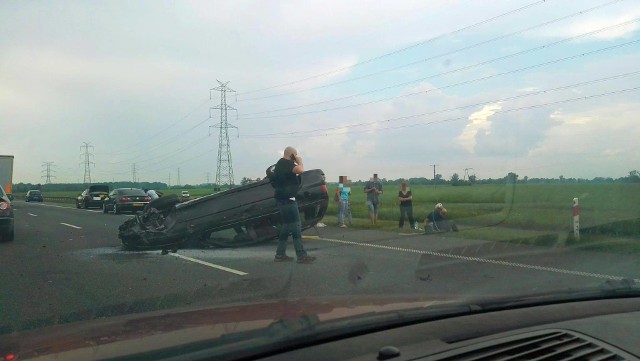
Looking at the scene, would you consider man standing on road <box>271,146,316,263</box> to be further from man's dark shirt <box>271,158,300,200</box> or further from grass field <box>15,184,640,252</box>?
grass field <box>15,184,640,252</box>

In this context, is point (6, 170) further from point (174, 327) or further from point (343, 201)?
point (174, 327)

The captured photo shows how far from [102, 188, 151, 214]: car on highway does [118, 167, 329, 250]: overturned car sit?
53.8 ft

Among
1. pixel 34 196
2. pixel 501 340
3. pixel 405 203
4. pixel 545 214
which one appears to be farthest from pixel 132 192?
pixel 34 196

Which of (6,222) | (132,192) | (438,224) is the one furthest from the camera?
(132,192)

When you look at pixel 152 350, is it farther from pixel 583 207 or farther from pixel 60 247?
pixel 583 207

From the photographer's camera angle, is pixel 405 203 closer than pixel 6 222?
No

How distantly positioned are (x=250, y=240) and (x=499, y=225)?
6.20 meters

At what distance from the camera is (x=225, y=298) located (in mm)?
6844

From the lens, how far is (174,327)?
288 centimetres

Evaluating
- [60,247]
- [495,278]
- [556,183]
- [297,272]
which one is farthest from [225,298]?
[556,183]

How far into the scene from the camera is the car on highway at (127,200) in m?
28.6

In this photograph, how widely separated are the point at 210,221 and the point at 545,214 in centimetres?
914

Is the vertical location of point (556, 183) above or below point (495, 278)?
above

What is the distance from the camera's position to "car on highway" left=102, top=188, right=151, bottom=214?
28594 millimetres
